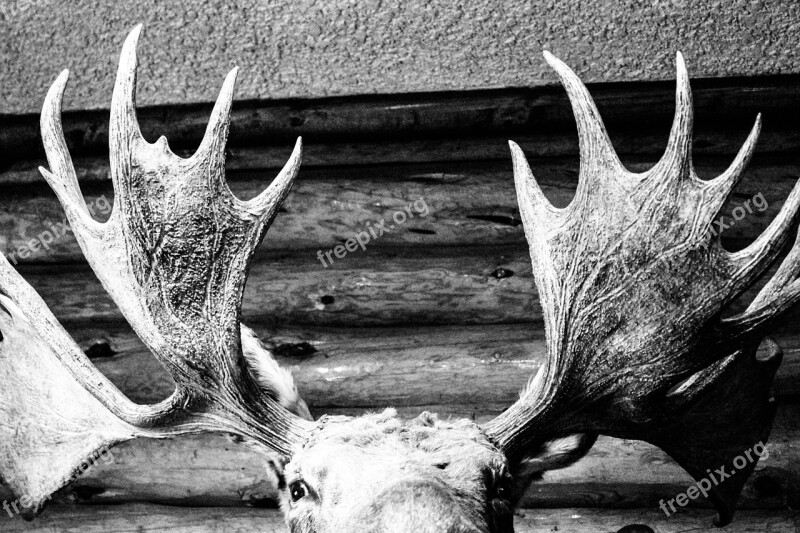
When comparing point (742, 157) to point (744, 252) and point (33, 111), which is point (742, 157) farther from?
point (33, 111)

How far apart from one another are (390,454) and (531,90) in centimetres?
177

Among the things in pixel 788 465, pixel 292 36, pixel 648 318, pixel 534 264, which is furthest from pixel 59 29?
pixel 788 465

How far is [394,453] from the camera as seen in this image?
1973 mm

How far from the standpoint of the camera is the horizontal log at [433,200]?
126 inches

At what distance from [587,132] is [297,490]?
117cm

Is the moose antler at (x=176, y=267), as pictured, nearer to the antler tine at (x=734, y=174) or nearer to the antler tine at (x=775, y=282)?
the antler tine at (x=734, y=174)

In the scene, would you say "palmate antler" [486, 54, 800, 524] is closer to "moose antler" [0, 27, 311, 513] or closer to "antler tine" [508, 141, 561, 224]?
"antler tine" [508, 141, 561, 224]

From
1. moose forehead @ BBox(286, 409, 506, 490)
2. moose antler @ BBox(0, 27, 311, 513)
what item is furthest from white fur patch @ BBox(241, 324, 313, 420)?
moose forehead @ BBox(286, 409, 506, 490)

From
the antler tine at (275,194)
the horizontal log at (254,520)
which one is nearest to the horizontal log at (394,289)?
the horizontal log at (254,520)

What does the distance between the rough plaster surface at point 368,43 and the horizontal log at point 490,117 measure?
0.22 ft

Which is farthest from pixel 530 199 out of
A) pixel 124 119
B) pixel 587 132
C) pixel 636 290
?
pixel 124 119

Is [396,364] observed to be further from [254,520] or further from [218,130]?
[218,130]

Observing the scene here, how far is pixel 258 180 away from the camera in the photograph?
345 cm

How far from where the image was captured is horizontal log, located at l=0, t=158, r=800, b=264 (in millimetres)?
3209
